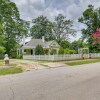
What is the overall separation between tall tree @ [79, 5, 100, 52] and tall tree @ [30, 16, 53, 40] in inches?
565

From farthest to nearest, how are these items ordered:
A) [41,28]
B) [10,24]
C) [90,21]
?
1. [41,28]
2. [90,21]
3. [10,24]

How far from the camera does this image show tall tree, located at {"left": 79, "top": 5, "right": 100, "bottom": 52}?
4900 cm

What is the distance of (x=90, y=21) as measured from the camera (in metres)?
50.5

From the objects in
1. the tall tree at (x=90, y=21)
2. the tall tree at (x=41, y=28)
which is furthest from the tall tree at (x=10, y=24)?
the tall tree at (x=41, y=28)

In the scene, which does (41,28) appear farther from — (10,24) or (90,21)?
(10,24)

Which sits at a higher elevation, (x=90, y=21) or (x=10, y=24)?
(x=90, y=21)

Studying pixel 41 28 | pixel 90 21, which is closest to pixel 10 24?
pixel 90 21

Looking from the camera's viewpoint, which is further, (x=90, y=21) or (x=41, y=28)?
(x=41, y=28)

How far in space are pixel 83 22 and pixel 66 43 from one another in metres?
10.7

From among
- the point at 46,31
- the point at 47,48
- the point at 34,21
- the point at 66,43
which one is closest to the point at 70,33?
the point at 66,43

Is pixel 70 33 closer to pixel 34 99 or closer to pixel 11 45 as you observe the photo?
pixel 11 45

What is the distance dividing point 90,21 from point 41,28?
19.4 metres

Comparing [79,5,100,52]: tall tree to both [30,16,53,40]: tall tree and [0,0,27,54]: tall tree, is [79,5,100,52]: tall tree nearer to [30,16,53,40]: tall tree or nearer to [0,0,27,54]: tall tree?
[30,16,53,40]: tall tree

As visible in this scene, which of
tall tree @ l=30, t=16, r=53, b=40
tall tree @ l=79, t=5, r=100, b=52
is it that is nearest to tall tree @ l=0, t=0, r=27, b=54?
tall tree @ l=79, t=5, r=100, b=52
